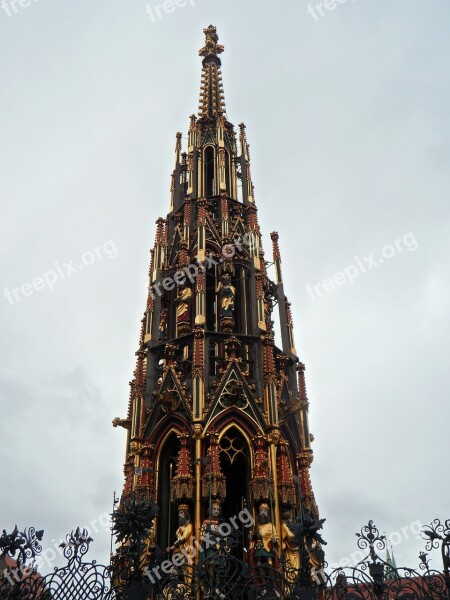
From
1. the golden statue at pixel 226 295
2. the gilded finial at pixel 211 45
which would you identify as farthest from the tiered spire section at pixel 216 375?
the gilded finial at pixel 211 45

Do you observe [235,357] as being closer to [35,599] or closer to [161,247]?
[161,247]

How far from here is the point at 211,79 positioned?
35062 mm

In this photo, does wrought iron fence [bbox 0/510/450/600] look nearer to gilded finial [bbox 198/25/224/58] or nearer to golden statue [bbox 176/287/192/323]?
golden statue [bbox 176/287/192/323]

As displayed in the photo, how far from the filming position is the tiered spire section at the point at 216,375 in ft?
66.4

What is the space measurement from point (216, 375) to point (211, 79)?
63.2 feet

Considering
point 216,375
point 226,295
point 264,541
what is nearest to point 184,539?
point 264,541

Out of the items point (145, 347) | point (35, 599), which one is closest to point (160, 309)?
point (145, 347)

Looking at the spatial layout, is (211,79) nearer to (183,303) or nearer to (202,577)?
(183,303)

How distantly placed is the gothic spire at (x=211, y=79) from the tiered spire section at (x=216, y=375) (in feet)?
Answer: 14.7

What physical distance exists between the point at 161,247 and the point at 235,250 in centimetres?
327

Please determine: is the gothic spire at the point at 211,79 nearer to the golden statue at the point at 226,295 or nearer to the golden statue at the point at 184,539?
the golden statue at the point at 226,295

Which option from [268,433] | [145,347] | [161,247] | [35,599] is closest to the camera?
[35,599]

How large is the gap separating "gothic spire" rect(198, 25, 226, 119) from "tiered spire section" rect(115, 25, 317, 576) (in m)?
Result: 4.48

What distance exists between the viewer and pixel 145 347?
2427cm
